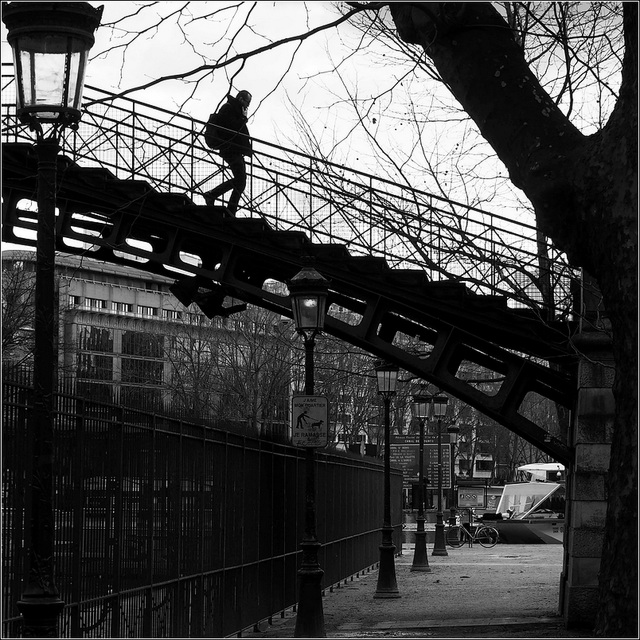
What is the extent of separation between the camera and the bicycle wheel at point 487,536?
4688 cm

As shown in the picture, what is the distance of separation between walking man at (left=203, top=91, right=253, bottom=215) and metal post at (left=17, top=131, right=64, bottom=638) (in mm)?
11003

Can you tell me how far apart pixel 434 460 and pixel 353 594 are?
36.0 metres

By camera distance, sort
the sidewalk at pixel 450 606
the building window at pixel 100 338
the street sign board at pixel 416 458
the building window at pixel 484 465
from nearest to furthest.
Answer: the sidewalk at pixel 450 606, the street sign board at pixel 416 458, the building window at pixel 100 338, the building window at pixel 484 465

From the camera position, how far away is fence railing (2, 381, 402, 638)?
10094 mm

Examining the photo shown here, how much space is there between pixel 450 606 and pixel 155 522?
9874mm

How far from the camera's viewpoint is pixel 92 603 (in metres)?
10.8

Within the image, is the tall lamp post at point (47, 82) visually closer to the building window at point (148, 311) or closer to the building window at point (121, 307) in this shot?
the building window at point (121, 307)

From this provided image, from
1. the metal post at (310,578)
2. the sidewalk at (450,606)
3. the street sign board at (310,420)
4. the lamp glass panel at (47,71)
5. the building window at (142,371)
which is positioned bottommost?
the sidewalk at (450,606)

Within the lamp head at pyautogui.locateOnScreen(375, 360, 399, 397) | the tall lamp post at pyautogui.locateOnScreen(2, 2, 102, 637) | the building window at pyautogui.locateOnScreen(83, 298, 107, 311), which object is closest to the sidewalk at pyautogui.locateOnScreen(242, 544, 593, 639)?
the lamp head at pyautogui.locateOnScreen(375, 360, 399, 397)

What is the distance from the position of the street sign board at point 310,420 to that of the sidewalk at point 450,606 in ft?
9.39

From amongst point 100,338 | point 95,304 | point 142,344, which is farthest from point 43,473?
point 95,304

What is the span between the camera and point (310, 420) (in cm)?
1571

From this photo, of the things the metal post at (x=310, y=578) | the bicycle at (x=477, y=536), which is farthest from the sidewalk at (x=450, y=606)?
the bicycle at (x=477, y=536)

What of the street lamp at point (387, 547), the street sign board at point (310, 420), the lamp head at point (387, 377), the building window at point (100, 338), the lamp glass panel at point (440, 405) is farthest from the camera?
the building window at point (100, 338)
